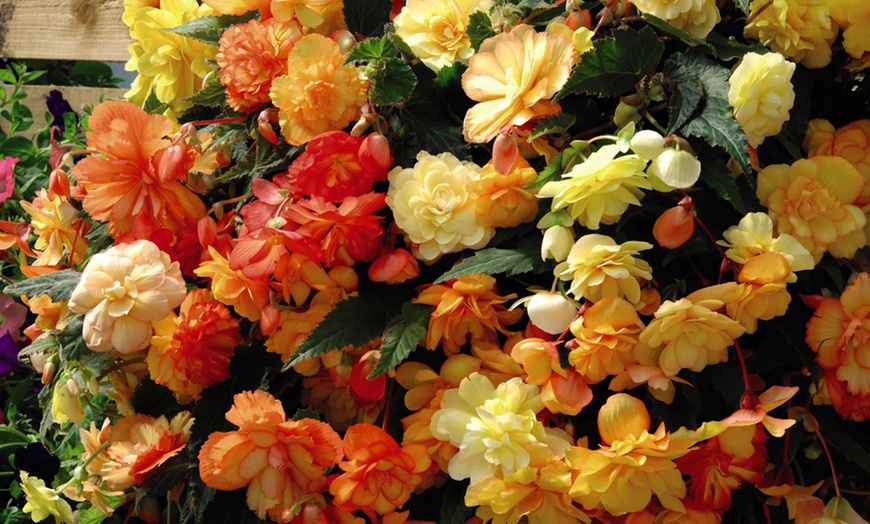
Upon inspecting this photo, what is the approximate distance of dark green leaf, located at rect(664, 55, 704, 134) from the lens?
68 cm

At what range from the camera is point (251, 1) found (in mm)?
922

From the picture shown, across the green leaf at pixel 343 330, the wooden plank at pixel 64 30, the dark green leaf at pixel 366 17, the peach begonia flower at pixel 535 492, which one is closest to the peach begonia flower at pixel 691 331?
the peach begonia flower at pixel 535 492

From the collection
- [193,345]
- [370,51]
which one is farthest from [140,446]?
[370,51]

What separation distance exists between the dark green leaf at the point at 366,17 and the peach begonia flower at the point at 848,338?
1.70 feet

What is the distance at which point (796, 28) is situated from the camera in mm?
730

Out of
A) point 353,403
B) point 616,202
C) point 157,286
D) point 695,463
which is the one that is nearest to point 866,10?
point 616,202

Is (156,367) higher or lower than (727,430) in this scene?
lower

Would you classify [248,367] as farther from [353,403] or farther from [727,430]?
[727,430]

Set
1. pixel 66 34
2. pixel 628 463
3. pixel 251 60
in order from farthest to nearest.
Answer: pixel 66 34, pixel 251 60, pixel 628 463

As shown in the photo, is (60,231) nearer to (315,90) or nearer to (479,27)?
(315,90)

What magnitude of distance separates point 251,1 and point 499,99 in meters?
0.35

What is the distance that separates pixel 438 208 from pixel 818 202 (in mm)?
312

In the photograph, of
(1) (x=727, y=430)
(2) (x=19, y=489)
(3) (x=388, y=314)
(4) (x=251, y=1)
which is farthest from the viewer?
(2) (x=19, y=489)

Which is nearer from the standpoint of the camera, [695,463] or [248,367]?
[695,463]
